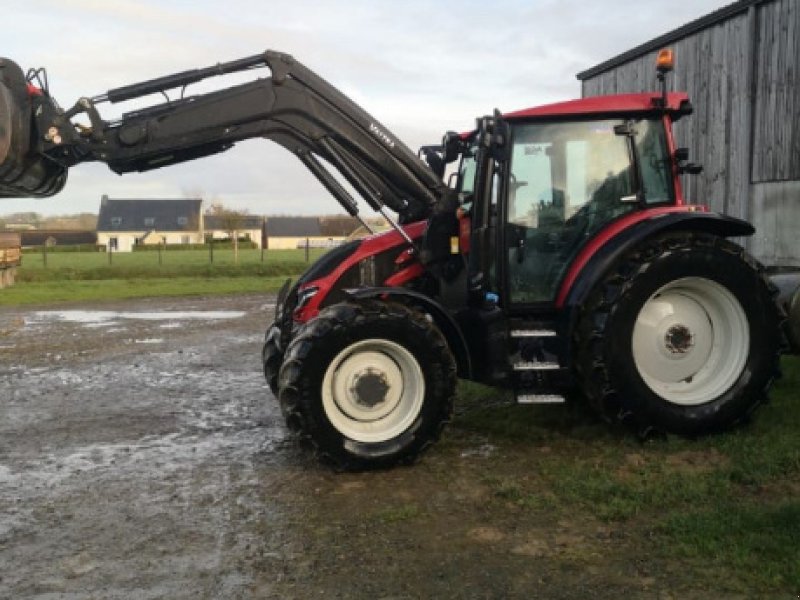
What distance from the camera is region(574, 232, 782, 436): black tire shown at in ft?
18.2

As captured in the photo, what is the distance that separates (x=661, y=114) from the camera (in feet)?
19.7

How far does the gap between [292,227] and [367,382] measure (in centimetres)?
9701

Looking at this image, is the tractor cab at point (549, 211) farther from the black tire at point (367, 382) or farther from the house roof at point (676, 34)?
the house roof at point (676, 34)

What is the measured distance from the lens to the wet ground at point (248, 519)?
3.71m

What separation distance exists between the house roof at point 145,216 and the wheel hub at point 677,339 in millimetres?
91972

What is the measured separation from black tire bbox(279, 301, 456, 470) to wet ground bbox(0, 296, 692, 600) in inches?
8.4

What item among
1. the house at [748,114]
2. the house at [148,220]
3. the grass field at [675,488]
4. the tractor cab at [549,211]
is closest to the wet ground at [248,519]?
the grass field at [675,488]

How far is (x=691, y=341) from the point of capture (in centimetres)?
593

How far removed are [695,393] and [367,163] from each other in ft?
10.2

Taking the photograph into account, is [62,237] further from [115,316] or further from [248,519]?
[248,519]

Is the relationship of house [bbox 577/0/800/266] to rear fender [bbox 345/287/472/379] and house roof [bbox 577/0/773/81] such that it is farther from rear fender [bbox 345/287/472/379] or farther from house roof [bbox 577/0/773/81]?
rear fender [bbox 345/287/472/379]

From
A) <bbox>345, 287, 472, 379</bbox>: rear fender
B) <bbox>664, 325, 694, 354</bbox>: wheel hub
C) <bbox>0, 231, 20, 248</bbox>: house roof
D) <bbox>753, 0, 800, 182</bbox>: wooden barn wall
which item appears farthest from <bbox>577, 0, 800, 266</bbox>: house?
<bbox>0, 231, 20, 248</bbox>: house roof

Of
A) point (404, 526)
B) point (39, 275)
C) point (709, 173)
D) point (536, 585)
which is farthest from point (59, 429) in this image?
point (39, 275)

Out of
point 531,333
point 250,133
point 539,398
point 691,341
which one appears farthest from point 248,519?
point 691,341
